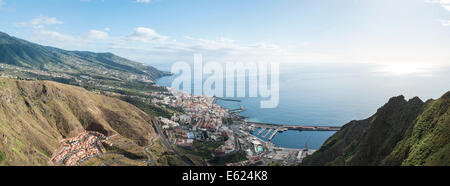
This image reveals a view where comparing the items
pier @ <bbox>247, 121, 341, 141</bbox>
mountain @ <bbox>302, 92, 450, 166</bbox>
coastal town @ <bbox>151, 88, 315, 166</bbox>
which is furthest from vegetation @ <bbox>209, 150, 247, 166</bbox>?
pier @ <bbox>247, 121, 341, 141</bbox>

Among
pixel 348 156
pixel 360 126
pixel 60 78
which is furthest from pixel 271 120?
pixel 60 78

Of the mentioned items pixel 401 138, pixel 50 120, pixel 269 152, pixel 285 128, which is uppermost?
pixel 401 138

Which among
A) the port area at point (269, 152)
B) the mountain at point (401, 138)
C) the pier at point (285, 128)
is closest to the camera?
the mountain at point (401, 138)

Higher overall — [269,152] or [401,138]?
[401,138]

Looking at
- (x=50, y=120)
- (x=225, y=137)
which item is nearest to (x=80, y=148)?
(x=50, y=120)

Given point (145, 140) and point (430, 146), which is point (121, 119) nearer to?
point (145, 140)

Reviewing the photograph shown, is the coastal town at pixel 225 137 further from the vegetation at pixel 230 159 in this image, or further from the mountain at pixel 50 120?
the mountain at pixel 50 120

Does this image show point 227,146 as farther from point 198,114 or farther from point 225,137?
point 198,114

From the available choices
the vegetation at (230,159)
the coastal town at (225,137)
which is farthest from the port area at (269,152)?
the vegetation at (230,159)
